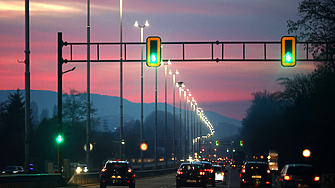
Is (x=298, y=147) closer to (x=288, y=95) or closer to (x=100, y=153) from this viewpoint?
(x=288, y=95)

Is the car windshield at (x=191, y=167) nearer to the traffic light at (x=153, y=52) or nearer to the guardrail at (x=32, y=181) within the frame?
the traffic light at (x=153, y=52)

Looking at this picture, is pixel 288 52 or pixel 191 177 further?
pixel 191 177

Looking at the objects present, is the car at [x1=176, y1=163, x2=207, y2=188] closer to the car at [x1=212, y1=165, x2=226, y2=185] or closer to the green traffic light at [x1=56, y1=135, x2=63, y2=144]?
the green traffic light at [x1=56, y1=135, x2=63, y2=144]

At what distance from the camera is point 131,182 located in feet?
94.2

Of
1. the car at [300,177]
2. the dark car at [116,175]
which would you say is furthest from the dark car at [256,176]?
the dark car at [116,175]

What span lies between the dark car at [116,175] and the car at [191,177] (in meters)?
2.90

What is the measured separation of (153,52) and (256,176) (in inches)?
362

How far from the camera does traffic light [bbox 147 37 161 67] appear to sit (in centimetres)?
2625

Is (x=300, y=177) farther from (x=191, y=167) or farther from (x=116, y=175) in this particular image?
(x=116, y=175)

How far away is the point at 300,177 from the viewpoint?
24578 mm

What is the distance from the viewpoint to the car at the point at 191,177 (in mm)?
29359

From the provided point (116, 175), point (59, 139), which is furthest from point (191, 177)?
point (59, 139)

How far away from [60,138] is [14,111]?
275 feet

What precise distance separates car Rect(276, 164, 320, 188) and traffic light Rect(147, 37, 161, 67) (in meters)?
8.72
